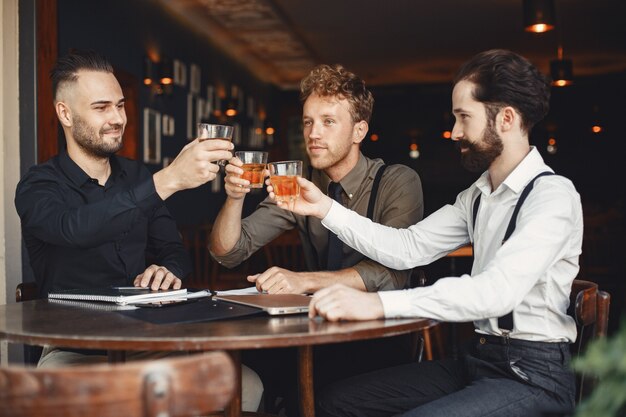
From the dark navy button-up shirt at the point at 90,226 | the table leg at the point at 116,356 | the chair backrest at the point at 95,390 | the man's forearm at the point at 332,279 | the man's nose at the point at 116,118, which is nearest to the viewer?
the chair backrest at the point at 95,390

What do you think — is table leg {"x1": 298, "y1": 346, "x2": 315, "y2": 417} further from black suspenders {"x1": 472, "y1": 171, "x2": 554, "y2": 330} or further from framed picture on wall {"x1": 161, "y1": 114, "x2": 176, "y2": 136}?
framed picture on wall {"x1": 161, "y1": 114, "x2": 176, "y2": 136}

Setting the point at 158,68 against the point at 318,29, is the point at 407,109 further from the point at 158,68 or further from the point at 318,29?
the point at 158,68

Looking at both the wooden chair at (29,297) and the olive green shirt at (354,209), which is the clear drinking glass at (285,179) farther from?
the wooden chair at (29,297)

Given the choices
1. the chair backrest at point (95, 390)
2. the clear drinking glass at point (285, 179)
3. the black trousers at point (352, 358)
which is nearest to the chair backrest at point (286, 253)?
the black trousers at point (352, 358)

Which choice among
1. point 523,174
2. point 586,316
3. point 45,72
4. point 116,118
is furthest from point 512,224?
point 45,72

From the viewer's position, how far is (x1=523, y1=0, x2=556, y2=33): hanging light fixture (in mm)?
4953

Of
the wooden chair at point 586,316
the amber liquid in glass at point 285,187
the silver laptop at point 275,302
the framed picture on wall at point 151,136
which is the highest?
the framed picture on wall at point 151,136

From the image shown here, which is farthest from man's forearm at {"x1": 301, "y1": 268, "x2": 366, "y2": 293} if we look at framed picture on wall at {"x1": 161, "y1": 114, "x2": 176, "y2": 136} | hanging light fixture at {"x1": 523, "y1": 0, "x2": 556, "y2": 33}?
framed picture on wall at {"x1": 161, "y1": 114, "x2": 176, "y2": 136}

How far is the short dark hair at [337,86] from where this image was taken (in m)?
2.64

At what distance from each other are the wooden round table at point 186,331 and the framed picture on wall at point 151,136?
4996mm

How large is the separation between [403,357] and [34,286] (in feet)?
4.06

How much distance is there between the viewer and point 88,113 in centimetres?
258

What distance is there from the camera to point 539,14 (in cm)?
496

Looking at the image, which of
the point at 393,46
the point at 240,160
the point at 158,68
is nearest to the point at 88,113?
the point at 240,160
